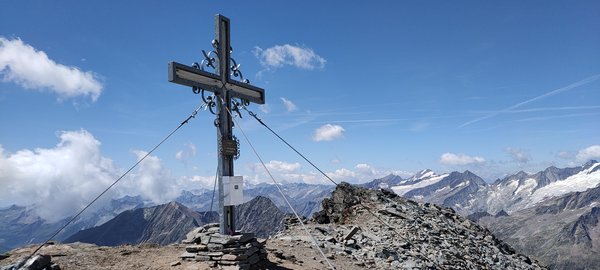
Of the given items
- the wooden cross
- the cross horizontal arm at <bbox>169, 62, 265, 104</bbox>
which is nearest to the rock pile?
the wooden cross

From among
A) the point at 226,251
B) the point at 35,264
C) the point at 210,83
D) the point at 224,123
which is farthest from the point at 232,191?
the point at 35,264

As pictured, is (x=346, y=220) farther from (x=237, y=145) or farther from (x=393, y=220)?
(x=237, y=145)

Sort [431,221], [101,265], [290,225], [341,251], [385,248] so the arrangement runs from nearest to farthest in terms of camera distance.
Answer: [101,265] → [341,251] → [385,248] → [290,225] → [431,221]

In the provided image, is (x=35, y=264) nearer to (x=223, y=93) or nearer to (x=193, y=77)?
(x=193, y=77)

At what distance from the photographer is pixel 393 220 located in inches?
1115

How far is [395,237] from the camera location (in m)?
25.2

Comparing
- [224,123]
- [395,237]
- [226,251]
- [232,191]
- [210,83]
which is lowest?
[395,237]

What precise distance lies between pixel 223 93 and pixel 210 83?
0.70 meters

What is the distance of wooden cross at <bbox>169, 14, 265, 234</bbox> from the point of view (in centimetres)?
1517

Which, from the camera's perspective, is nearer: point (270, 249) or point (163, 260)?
point (163, 260)

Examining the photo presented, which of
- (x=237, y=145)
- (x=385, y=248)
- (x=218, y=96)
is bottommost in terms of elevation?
(x=385, y=248)

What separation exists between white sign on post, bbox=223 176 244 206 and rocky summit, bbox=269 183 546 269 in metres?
5.41

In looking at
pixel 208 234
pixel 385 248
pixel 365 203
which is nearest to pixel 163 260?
pixel 208 234

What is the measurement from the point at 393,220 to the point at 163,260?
17.4 m
